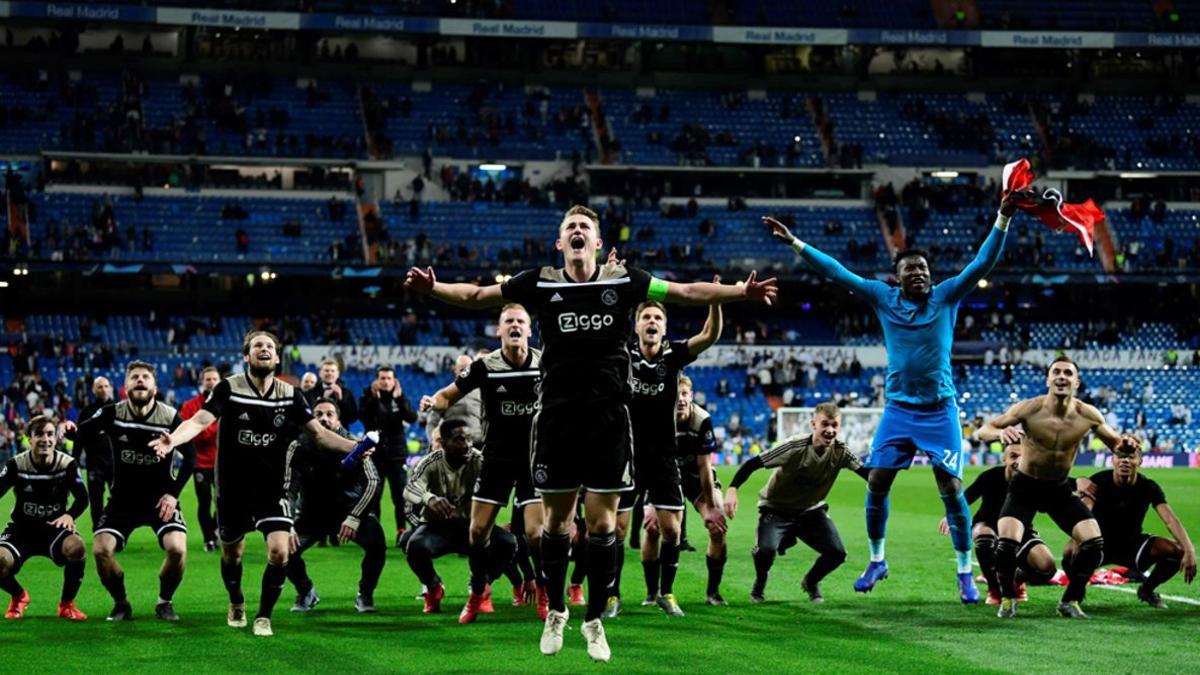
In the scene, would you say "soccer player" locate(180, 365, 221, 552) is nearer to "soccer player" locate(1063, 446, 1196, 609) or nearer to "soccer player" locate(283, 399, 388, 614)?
"soccer player" locate(283, 399, 388, 614)

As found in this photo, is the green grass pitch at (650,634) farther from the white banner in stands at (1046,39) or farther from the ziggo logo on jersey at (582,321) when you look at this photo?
the white banner in stands at (1046,39)

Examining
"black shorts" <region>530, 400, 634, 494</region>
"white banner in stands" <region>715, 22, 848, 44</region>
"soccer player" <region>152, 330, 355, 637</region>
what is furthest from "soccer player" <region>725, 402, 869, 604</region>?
→ "white banner in stands" <region>715, 22, 848, 44</region>

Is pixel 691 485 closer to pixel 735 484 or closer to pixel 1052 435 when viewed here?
pixel 735 484

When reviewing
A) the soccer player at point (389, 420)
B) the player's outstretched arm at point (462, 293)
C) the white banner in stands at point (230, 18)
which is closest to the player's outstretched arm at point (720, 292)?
the player's outstretched arm at point (462, 293)

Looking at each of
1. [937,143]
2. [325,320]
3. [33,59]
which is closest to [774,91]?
[937,143]

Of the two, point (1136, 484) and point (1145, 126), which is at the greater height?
point (1145, 126)

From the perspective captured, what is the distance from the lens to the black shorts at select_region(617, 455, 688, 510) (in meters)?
12.8

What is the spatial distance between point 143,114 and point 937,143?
33.3 meters

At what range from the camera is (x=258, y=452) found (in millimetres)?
11852

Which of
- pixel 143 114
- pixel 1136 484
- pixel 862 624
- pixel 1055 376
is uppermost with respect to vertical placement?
pixel 143 114

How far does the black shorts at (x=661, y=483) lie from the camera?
12773 millimetres

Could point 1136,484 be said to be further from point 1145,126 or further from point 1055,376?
point 1145,126

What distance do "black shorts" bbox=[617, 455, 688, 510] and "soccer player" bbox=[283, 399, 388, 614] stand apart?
2352 millimetres

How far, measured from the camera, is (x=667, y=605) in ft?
42.9
